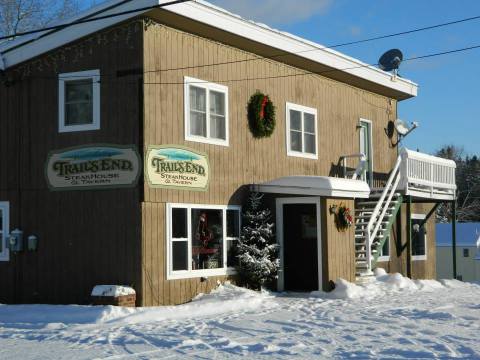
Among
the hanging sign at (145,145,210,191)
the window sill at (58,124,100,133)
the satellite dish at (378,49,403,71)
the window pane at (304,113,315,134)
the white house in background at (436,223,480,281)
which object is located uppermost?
the satellite dish at (378,49,403,71)

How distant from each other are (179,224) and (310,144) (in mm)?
5964

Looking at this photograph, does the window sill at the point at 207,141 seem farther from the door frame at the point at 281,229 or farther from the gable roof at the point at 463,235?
the gable roof at the point at 463,235

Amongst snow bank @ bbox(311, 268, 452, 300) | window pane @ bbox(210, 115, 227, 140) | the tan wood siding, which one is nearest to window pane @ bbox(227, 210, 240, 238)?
window pane @ bbox(210, 115, 227, 140)

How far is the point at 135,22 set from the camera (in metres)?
15.5

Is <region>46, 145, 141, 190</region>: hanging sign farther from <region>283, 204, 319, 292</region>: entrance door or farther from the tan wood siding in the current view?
<region>283, 204, 319, 292</region>: entrance door

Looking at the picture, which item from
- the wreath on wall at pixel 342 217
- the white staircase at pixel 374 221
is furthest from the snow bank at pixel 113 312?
the white staircase at pixel 374 221

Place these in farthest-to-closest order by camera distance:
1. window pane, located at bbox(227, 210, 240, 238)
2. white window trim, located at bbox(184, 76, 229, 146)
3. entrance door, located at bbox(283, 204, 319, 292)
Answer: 1. entrance door, located at bbox(283, 204, 319, 292)
2. window pane, located at bbox(227, 210, 240, 238)
3. white window trim, located at bbox(184, 76, 229, 146)

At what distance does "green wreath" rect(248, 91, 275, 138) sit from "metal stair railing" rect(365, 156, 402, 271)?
3.80 meters

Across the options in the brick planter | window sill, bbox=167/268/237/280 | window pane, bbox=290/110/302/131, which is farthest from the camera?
window pane, bbox=290/110/302/131

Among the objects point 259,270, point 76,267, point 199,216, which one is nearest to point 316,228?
point 259,270

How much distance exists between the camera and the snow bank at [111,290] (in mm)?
14484

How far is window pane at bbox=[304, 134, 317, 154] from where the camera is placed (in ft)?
67.4

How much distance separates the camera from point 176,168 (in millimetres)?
16062

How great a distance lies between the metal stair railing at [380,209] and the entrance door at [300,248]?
1685 millimetres
